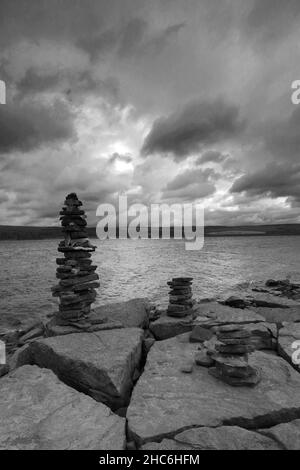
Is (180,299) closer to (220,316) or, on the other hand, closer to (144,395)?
(220,316)

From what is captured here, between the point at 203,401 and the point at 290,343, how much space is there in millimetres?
5198

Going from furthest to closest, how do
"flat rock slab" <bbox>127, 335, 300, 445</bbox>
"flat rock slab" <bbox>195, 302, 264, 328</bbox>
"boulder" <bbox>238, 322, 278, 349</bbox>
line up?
"flat rock slab" <bbox>195, 302, 264, 328</bbox>
"boulder" <bbox>238, 322, 278, 349</bbox>
"flat rock slab" <bbox>127, 335, 300, 445</bbox>

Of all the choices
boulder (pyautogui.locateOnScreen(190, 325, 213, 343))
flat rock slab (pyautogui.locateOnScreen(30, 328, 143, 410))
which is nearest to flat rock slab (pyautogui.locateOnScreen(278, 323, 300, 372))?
boulder (pyautogui.locateOnScreen(190, 325, 213, 343))

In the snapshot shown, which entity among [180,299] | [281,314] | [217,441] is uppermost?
[180,299]

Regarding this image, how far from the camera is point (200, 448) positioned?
17.9 feet

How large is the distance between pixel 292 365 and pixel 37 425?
782cm

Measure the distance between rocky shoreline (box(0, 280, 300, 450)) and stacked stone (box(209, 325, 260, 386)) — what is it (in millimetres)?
94

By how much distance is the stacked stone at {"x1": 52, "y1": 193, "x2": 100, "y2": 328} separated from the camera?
13.3 metres

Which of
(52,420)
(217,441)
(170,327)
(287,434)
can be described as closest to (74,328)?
(170,327)

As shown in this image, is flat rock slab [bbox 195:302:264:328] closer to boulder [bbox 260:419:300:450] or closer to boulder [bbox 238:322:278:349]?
boulder [bbox 238:322:278:349]

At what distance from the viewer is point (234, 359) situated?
8164 mm

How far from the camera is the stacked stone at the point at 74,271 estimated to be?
43.7 feet
